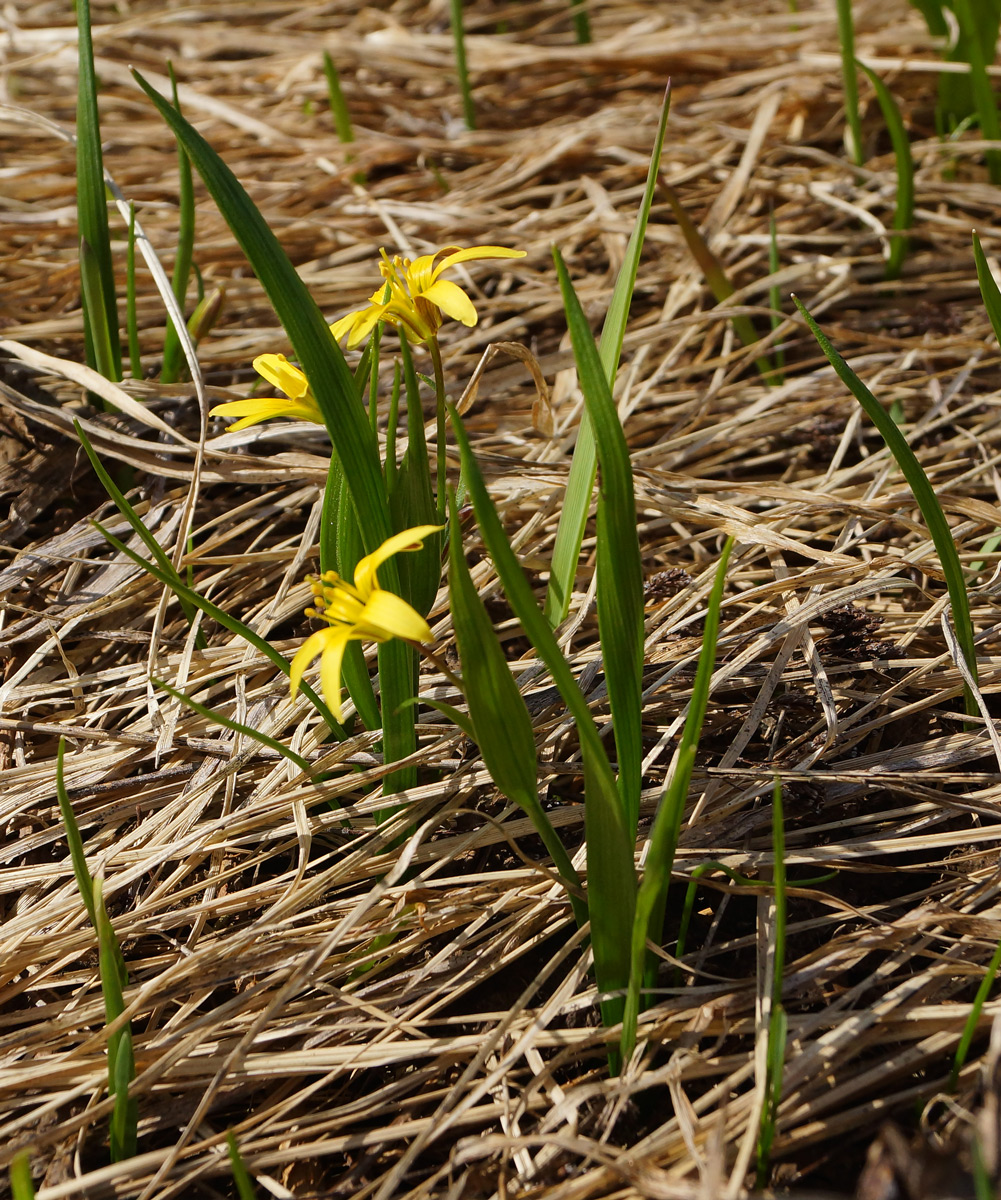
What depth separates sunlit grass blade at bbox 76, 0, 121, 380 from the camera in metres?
1.62

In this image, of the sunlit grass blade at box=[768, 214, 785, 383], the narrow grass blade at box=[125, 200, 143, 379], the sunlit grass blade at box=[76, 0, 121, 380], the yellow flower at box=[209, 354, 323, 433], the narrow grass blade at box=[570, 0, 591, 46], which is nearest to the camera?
the yellow flower at box=[209, 354, 323, 433]

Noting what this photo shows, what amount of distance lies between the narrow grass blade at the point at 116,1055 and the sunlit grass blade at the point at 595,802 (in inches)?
17.7

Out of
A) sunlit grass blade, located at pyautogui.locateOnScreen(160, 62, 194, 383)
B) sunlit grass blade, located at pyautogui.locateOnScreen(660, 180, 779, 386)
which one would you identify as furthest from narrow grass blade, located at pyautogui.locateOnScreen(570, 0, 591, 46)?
sunlit grass blade, located at pyautogui.locateOnScreen(160, 62, 194, 383)

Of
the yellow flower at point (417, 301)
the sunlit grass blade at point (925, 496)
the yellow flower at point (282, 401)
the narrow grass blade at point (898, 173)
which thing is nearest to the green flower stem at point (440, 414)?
Answer: the yellow flower at point (417, 301)

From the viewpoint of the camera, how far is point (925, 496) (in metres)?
1.17

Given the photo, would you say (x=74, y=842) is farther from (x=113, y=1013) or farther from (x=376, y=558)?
(x=376, y=558)

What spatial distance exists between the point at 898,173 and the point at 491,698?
1715 mm

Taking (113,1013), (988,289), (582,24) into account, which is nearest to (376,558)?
(113,1013)

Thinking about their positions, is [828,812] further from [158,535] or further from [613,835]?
[158,535]

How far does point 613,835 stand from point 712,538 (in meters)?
0.89

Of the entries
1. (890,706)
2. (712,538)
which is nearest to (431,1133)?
(890,706)

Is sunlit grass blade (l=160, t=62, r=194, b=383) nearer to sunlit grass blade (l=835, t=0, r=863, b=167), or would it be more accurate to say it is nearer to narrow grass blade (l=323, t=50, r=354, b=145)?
narrow grass blade (l=323, t=50, r=354, b=145)

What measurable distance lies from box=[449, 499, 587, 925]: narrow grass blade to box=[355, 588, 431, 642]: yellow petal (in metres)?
0.05

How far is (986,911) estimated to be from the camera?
3.66ft
